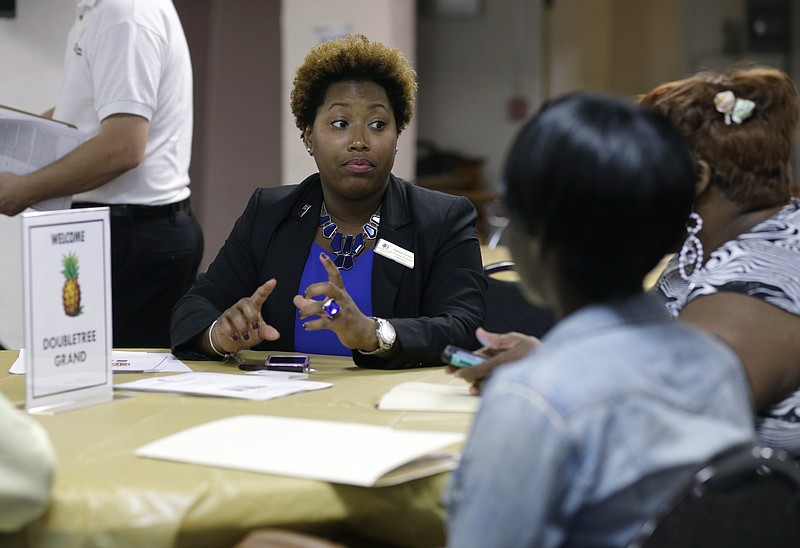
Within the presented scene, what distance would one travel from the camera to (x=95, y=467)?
139 cm

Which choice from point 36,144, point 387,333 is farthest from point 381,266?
point 36,144

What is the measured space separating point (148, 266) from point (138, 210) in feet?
0.57

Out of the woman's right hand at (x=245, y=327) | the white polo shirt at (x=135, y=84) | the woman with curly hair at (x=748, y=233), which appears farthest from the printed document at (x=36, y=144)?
the woman with curly hair at (x=748, y=233)

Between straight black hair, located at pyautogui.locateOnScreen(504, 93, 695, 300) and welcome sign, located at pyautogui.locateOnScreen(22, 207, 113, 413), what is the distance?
0.88 meters

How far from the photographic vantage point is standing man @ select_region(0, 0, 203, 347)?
3035 mm

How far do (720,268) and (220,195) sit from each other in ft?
14.4

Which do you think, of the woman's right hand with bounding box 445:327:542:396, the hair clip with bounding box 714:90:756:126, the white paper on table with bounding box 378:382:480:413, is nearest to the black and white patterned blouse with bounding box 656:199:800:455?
the hair clip with bounding box 714:90:756:126

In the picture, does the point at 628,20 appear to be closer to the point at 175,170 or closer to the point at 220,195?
the point at 220,195

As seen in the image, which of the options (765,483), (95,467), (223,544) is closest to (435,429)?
(223,544)

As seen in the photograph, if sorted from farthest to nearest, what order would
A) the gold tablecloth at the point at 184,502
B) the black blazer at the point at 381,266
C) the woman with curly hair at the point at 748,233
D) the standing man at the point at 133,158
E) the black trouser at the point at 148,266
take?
the black trouser at the point at 148,266
the standing man at the point at 133,158
the black blazer at the point at 381,266
the woman with curly hair at the point at 748,233
the gold tablecloth at the point at 184,502

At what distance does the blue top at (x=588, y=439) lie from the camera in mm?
953

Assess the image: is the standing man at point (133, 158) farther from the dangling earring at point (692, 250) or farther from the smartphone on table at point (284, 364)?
the dangling earring at point (692, 250)

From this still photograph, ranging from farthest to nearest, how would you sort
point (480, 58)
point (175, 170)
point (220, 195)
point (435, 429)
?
point (480, 58)
point (220, 195)
point (175, 170)
point (435, 429)

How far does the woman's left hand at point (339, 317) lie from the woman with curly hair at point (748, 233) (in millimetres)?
595
